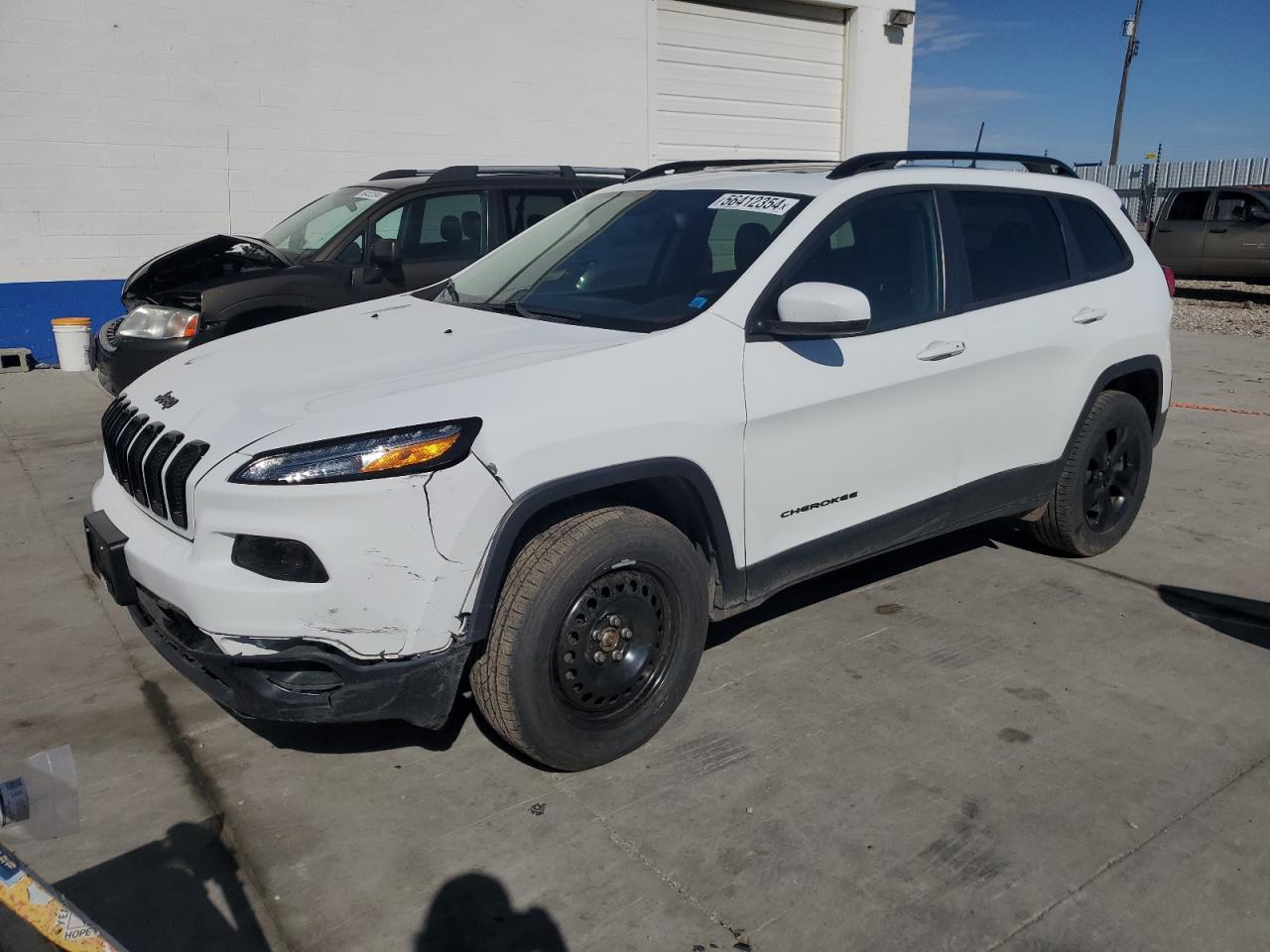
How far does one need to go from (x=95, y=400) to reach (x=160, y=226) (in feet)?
8.20

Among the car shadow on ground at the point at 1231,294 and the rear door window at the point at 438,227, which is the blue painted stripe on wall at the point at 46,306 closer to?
the rear door window at the point at 438,227

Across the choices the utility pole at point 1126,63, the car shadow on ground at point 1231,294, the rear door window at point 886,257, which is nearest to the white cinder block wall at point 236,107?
the rear door window at point 886,257

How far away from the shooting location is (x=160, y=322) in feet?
21.5

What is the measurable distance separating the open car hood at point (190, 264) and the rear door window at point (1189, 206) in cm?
1470

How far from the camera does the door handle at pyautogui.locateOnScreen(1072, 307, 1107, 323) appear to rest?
442 cm

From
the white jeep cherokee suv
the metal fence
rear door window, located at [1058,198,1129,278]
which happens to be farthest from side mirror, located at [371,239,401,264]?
the metal fence

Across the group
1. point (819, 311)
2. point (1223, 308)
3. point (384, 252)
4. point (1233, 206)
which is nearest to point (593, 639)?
point (819, 311)

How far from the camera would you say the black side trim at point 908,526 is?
3.53 m

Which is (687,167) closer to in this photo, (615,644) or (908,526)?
(908,526)

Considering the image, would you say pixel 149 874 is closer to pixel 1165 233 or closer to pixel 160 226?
pixel 160 226

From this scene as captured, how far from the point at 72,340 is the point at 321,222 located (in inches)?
174

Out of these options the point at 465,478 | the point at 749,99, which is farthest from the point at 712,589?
the point at 749,99

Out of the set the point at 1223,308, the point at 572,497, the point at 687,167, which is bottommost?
the point at 1223,308

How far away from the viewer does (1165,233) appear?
1659 cm
